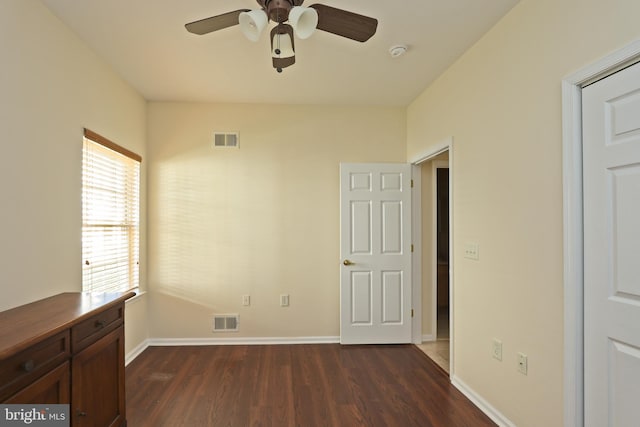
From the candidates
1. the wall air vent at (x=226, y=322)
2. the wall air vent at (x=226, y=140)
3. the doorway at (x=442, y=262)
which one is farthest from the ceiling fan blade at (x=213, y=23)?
the doorway at (x=442, y=262)

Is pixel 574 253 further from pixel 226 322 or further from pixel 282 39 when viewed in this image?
pixel 226 322

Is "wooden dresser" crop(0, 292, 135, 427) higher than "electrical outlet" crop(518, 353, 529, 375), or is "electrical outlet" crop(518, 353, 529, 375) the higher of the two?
"wooden dresser" crop(0, 292, 135, 427)

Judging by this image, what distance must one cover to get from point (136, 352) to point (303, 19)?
3472 millimetres

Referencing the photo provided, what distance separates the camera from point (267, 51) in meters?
2.68

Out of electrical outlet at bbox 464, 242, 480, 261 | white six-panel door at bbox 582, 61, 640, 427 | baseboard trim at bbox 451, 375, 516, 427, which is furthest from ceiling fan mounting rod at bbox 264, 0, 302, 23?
baseboard trim at bbox 451, 375, 516, 427

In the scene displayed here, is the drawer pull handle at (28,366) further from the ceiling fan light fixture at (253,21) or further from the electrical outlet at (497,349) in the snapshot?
the electrical outlet at (497,349)

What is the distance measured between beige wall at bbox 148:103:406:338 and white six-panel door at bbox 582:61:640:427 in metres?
2.52

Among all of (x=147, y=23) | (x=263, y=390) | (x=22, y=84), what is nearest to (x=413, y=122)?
(x=147, y=23)

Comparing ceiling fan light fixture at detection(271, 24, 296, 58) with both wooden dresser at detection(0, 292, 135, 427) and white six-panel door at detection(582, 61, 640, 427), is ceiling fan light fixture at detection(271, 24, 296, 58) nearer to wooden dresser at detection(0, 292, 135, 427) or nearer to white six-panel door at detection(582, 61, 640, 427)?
white six-panel door at detection(582, 61, 640, 427)

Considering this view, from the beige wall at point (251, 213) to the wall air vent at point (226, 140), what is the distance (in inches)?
2.3

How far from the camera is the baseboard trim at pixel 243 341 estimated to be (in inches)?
147

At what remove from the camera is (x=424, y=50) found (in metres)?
2.70

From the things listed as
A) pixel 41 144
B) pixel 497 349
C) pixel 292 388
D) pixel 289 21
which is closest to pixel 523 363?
pixel 497 349

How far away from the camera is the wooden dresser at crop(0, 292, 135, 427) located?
131 cm
